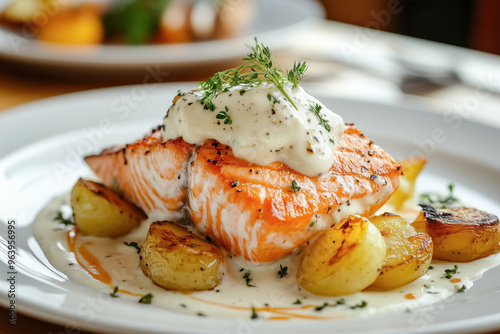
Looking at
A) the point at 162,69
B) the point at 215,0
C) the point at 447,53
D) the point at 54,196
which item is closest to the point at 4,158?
the point at 54,196

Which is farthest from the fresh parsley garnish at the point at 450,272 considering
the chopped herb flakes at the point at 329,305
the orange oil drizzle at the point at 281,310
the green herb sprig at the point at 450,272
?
the orange oil drizzle at the point at 281,310

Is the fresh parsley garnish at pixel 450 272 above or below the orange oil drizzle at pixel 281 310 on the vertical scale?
above

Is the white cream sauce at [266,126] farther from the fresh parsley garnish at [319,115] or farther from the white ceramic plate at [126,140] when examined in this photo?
the white ceramic plate at [126,140]

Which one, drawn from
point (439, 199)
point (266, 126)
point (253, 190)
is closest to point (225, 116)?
point (266, 126)

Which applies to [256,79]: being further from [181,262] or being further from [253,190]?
[181,262]

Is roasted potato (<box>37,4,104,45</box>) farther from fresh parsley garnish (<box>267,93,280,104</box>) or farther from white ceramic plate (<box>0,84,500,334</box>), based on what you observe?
fresh parsley garnish (<box>267,93,280,104</box>)

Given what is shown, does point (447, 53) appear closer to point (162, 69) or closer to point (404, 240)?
point (162, 69)

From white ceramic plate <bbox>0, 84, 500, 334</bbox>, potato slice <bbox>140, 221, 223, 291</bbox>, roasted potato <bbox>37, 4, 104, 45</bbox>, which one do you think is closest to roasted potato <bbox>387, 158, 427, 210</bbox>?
white ceramic plate <bbox>0, 84, 500, 334</bbox>

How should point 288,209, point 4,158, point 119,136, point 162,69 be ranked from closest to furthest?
point 288,209 → point 4,158 → point 119,136 → point 162,69
